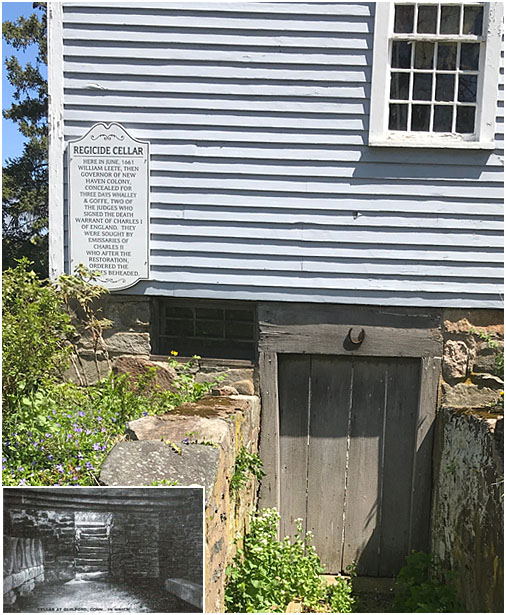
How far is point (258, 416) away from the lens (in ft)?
19.1

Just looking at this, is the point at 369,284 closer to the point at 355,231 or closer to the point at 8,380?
the point at 355,231

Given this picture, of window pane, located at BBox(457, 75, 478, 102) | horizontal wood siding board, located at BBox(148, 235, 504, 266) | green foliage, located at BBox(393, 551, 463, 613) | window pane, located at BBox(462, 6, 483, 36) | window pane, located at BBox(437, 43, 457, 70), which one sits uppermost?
window pane, located at BBox(462, 6, 483, 36)

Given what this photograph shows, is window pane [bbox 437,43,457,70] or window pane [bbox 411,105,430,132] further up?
window pane [bbox 437,43,457,70]

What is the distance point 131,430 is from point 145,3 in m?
3.58

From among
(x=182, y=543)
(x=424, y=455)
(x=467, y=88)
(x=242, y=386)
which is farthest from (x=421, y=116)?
(x=182, y=543)

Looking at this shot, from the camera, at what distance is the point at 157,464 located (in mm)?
3434

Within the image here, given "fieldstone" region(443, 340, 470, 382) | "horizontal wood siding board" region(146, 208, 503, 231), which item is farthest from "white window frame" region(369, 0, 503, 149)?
"fieldstone" region(443, 340, 470, 382)

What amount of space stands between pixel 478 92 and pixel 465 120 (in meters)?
0.24

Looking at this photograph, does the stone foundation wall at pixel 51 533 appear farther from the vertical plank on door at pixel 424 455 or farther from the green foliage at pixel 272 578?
the vertical plank on door at pixel 424 455

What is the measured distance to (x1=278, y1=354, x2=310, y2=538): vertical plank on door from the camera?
5879 millimetres

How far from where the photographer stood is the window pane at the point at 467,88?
5438 millimetres

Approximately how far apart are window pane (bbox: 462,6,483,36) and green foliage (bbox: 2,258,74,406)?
3.93 metres

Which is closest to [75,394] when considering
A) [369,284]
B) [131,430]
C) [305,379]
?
[131,430]

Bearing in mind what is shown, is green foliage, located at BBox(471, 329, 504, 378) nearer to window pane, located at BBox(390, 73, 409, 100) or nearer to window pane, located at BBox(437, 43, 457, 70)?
window pane, located at BBox(390, 73, 409, 100)
